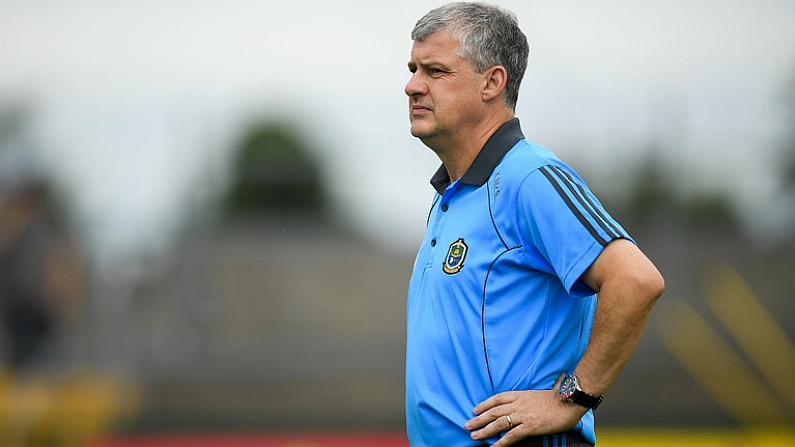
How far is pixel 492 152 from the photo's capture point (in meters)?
2.83

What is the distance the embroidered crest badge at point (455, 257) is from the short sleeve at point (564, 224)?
0.57 ft

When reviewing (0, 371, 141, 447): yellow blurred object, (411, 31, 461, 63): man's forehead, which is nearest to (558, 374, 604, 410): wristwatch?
(411, 31, 461, 63): man's forehead

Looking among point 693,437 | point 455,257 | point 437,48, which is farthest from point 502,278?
point 693,437

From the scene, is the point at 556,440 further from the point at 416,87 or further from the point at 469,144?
the point at 416,87

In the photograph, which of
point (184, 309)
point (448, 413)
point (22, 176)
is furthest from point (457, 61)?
point (184, 309)

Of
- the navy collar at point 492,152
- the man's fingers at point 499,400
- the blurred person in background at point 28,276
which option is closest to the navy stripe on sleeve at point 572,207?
the navy collar at point 492,152

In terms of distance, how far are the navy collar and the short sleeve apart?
0.66 feet

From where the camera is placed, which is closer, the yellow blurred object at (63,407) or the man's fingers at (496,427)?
the man's fingers at (496,427)

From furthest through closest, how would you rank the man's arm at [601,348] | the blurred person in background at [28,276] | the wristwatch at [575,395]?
the blurred person in background at [28,276] → the wristwatch at [575,395] → the man's arm at [601,348]

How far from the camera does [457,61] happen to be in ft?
9.42

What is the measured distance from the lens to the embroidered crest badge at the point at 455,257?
269 cm

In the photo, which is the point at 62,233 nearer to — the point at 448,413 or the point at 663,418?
the point at 663,418

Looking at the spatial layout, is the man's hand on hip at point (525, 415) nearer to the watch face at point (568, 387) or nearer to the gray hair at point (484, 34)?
the watch face at point (568, 387)

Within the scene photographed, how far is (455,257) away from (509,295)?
0.61ft
